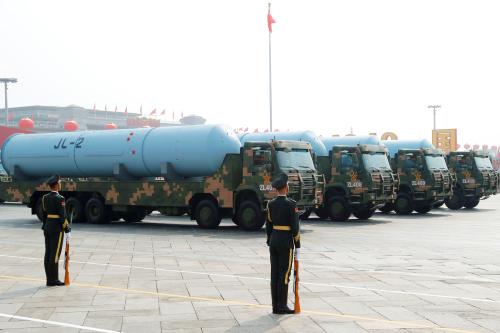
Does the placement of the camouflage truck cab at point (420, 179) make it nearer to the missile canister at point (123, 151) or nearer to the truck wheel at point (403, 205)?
the truck wheel at point (403, 205)

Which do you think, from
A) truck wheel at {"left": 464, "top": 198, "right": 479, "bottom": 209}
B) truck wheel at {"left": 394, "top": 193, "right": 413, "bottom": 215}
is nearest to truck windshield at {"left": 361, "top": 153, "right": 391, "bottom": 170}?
truck wheel at {"left": 394, "top": 193, "right": 413, "bottom": 215}

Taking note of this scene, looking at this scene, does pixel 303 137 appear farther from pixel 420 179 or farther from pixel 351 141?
pixel 420 179

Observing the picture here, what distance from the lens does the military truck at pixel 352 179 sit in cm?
2386

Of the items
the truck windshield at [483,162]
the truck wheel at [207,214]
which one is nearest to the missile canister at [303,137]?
the truck wheel at [207,214]

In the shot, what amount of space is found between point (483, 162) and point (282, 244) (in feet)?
83.7

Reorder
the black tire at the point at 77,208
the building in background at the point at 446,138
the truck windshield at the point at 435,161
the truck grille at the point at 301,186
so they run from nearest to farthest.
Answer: the truck grille at the point at 301,186 < the black tire at the point at 77,208 < the truck windshield at the point at 435,161 < the building in background at the point at 446,138

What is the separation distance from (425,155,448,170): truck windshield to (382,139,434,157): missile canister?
2.12 meters

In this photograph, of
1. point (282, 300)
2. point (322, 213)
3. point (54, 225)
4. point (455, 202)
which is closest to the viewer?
point (282, 300)

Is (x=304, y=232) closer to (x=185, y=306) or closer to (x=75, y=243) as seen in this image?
(x=75, y=243)

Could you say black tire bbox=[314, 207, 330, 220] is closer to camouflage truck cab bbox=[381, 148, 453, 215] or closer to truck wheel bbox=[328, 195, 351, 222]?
truck wheel bbox=[328, 195, 351, 222]

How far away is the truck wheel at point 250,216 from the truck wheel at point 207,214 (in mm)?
738

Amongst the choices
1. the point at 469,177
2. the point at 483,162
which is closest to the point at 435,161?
the point at 469,177

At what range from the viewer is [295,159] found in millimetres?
20328

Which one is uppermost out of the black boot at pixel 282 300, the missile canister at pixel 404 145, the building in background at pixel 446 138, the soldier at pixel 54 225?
the building in background at pixel 446 138
